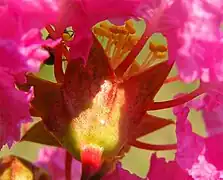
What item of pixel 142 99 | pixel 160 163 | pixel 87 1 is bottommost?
pixel 160 163

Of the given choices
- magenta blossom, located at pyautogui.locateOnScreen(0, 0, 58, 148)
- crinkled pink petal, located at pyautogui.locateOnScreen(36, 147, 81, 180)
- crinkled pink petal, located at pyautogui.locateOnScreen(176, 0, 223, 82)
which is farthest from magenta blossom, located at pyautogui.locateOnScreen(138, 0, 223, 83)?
crinkled pink petal, located at pyautogui.locateOnScreen(36, 147, 81, 180)

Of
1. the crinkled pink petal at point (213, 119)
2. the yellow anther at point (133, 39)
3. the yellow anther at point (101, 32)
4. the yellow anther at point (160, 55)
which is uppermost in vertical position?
the yellow anther at point (101, 32)

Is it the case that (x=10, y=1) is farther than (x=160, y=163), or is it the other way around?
(x=160, y=163)

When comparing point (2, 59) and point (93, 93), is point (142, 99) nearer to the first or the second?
point (93, 93)

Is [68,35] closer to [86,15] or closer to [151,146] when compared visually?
[86,15]

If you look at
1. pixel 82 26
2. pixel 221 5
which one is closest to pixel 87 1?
pixel 82 26

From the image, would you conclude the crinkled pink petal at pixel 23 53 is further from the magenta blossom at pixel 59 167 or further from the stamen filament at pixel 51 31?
the magenta blossom at pixel 59 167

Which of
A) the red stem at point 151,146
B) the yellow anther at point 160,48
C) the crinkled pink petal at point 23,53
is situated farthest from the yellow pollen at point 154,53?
the crinkled pink petal at point 23,53
